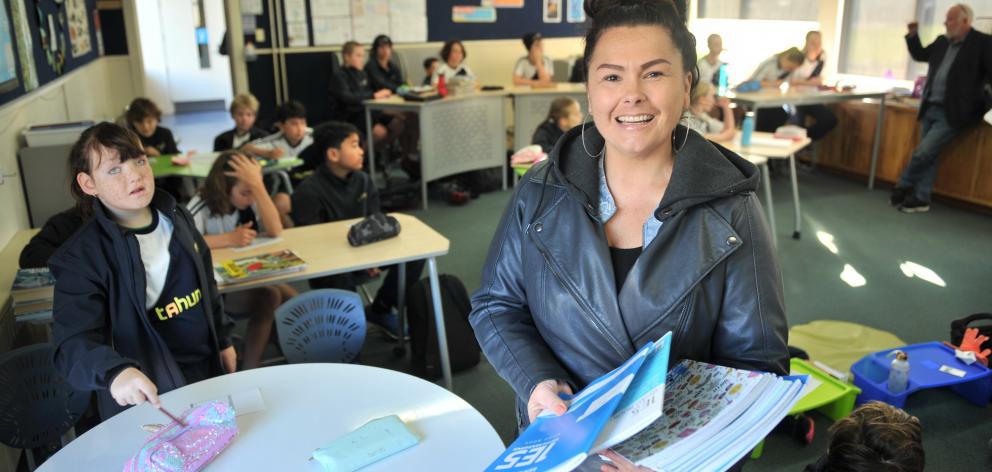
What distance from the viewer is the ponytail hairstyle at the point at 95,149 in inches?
75.9

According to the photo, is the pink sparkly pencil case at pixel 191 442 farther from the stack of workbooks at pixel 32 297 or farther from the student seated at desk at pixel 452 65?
the student seated at desk at pixel 452 65

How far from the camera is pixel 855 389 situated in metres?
2.83

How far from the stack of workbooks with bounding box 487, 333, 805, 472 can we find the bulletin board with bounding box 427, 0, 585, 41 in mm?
7526

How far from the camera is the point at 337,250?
9.58 feet

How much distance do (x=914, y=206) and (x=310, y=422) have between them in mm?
5677

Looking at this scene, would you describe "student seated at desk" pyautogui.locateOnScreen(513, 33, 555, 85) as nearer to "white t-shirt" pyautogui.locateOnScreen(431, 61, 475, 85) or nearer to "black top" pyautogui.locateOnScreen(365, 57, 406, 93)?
"white t-shirt" pyautogui.locateOnScreen(431, 61, 475, 85)

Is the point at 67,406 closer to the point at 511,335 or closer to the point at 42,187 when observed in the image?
the point at 511,335

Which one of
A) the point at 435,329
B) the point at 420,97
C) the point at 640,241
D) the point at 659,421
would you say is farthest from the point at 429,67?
the point at 659,421

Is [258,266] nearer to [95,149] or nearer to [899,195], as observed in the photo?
[95,149]

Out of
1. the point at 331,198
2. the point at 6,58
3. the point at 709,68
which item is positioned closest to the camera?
the point at 6,58

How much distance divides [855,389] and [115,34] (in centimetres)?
799

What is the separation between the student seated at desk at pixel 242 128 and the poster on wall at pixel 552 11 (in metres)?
4.62

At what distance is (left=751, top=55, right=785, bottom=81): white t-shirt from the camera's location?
283 inches

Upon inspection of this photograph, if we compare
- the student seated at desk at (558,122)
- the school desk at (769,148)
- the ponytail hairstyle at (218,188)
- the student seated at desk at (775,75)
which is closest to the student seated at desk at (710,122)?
the school desk at (769,148)
